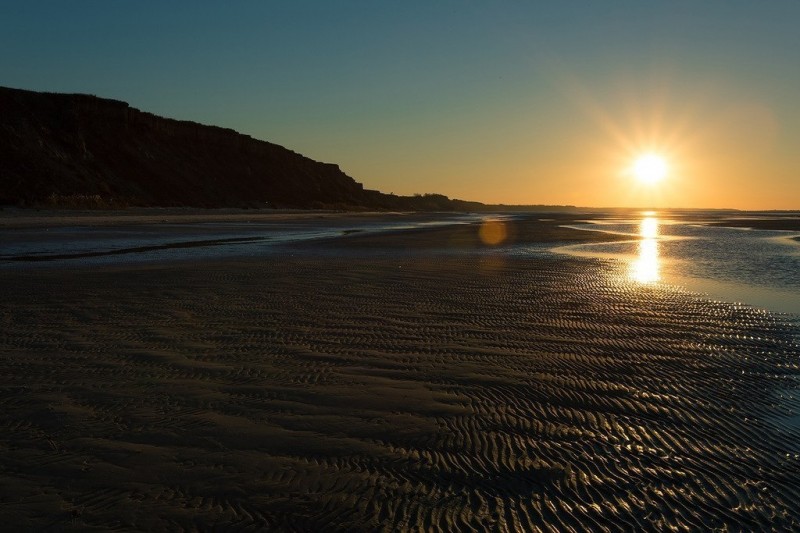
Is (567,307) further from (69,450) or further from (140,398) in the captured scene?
(69,450)

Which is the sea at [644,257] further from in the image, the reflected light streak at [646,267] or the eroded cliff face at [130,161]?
the eroded cliff face at [130,161]

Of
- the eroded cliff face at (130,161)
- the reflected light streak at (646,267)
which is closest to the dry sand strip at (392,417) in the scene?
the reflected light streak at (646,267)

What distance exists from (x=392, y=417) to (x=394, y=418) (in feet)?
0.07

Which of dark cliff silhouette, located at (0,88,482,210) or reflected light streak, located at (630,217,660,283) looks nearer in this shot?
reflected light streak, located at (630,217,660,283)

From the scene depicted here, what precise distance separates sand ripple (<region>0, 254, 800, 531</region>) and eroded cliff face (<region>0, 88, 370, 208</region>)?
47.5 metres

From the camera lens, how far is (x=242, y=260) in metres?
16.2

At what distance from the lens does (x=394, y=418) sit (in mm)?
4379

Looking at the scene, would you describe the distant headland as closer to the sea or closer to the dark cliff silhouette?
the dark cliff silhouette

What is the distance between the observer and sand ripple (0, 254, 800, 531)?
312cm

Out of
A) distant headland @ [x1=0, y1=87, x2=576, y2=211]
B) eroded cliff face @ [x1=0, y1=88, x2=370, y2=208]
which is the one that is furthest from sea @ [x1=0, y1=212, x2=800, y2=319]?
eroded cliff face @ [x1=0, y1=88, x2=370, y2=208]

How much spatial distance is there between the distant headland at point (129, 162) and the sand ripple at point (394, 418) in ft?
152

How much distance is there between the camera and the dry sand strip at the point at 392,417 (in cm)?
311

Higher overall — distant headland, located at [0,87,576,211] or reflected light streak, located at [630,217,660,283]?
distant headland, located at [0,87,576,211]

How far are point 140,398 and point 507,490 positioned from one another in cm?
312
